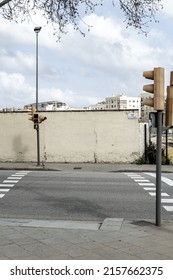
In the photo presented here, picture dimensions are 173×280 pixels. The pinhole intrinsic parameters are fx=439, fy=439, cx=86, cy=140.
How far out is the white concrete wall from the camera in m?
24.1

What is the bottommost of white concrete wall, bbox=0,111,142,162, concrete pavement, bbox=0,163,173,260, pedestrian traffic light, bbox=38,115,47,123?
concrete pavement, bbox=0,163,173,260

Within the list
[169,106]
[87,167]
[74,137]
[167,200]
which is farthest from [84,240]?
[74,137]

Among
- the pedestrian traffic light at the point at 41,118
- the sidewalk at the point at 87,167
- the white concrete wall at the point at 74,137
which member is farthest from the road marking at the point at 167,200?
the white concrete wall at the point at 74,137

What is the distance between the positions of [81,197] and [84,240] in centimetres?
560

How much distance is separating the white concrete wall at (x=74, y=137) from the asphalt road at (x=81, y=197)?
6.49m

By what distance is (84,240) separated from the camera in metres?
7.16

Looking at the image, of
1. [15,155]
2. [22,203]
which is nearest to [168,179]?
[22,203]

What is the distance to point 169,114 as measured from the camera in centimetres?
855

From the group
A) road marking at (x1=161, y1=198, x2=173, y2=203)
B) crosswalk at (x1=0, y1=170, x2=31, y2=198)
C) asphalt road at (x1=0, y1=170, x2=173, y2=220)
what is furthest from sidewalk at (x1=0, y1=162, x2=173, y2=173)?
road marking at (x1=161, y1=198, x2=173, y2=203)

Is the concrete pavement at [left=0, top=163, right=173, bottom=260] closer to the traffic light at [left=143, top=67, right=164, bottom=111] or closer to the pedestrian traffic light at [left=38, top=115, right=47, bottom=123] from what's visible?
the traffic light at [left=143, top=67, right=164, bottom=111]

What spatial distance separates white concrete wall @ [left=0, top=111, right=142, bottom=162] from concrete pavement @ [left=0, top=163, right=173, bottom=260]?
1492cm

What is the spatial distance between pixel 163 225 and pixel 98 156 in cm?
1576

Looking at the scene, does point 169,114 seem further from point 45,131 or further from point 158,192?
point 45,131

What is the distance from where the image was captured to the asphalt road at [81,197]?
10.5 m
